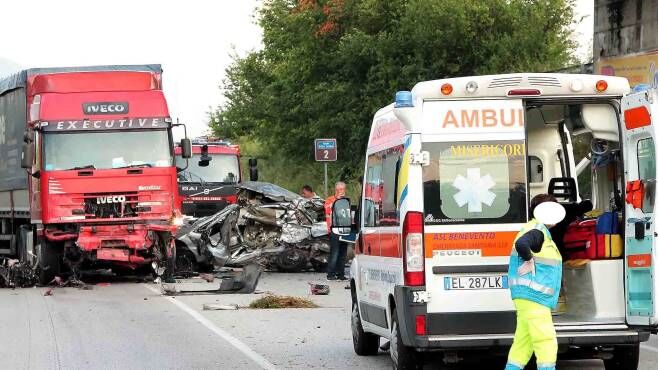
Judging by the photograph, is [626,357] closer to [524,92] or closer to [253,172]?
[524,92]

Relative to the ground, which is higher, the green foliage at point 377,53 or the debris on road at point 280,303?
the green foliage at point 377,53

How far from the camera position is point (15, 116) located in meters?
26.3

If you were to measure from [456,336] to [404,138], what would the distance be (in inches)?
60.6

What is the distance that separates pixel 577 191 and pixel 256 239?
1562 centimetres

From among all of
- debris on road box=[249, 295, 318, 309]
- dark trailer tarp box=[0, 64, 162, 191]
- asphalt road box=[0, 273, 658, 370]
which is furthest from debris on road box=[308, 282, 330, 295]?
dark trailer tarp box=[0, 64, 162, 191]

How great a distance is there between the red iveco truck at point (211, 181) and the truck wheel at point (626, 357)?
24374 millimetres

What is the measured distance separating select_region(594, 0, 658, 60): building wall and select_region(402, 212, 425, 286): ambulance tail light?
60.8ft

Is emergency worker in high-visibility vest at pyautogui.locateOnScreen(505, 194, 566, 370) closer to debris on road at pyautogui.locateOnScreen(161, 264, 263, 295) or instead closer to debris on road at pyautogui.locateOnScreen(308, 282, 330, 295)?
debris on road at pyautogui.locateOnScreen(308, 282, 330, 295)

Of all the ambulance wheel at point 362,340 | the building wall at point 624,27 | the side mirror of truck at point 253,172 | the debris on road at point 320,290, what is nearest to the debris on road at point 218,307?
the debris on road at point 320,290

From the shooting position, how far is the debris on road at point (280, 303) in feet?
62.4

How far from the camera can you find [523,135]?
1037 centimetres

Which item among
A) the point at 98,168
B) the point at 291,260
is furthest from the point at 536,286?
the point at 291,260

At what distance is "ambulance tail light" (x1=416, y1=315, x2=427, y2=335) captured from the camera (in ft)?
33.3

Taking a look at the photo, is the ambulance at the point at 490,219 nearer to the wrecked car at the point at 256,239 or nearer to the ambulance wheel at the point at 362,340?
the ambulance wheel at the point at 362,340
